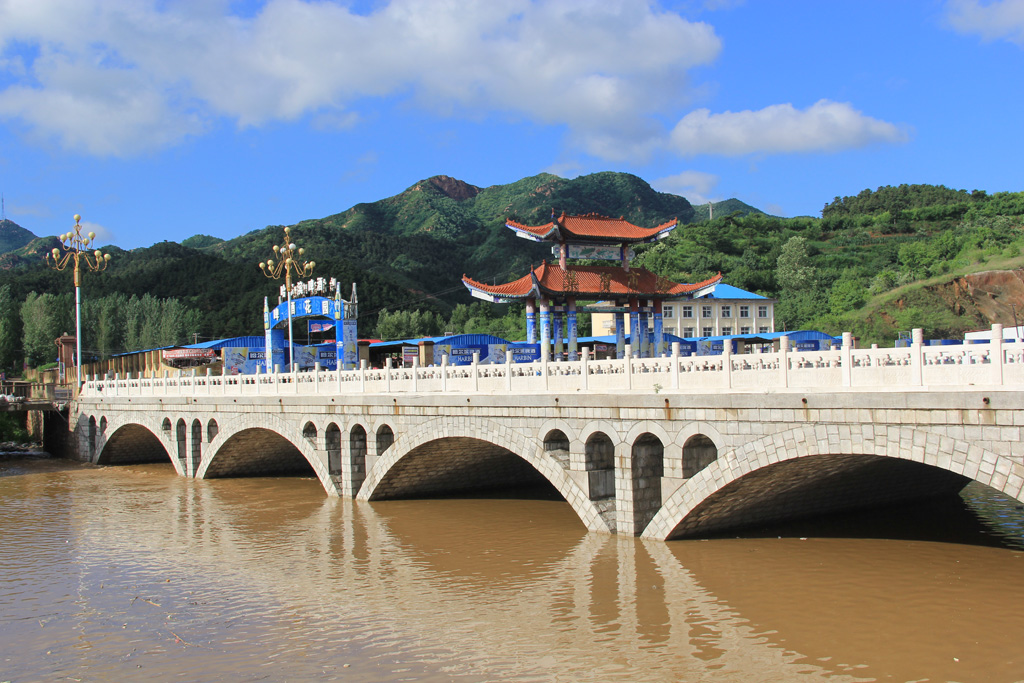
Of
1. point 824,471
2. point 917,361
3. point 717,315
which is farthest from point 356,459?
point 717,315

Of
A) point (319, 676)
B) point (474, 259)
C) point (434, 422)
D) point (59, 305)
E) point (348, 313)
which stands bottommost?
point (319, 676)

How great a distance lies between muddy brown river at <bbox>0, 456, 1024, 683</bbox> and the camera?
11531mm

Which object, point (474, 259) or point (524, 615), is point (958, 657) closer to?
point (524, 615)

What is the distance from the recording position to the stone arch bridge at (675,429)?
41.0ft

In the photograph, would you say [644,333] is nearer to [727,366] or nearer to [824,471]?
[824,471]

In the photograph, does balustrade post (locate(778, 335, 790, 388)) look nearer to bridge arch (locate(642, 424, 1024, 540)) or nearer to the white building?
bridge arch (locate(642, 424, 1024, 540))

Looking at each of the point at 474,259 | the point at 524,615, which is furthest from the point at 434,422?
the point at 474,259

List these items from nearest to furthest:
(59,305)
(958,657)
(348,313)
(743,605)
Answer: (958,657) → (743,605) → (348,313) → (59,305)

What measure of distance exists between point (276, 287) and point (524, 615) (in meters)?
69.0

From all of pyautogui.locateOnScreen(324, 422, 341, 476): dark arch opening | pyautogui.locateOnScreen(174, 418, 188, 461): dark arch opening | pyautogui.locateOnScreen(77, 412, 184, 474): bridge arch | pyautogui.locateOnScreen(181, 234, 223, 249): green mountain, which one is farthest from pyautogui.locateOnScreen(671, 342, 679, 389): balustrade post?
pyautogui.locateOnScreen(181, 234, 223, 249): green mountain

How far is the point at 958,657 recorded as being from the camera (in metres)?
11.1

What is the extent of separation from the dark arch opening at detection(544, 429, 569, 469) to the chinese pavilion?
10.6 metres

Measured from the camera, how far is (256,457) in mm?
32938

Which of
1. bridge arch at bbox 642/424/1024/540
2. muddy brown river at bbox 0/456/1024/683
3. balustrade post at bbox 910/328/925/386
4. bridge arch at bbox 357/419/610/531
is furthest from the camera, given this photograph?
bridge arch at bbox 357/419/610/531
